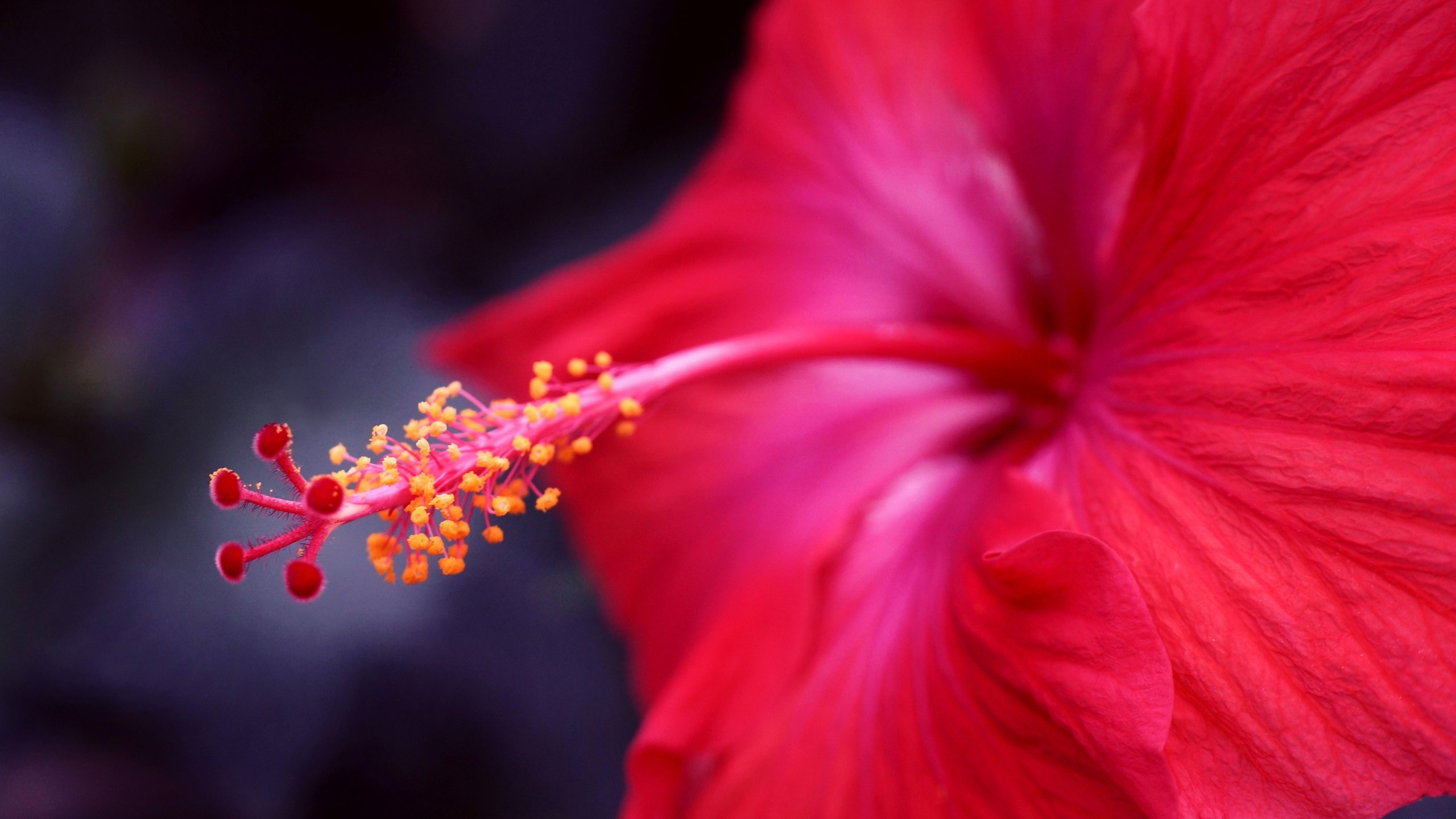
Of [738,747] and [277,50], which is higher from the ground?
[277,50]

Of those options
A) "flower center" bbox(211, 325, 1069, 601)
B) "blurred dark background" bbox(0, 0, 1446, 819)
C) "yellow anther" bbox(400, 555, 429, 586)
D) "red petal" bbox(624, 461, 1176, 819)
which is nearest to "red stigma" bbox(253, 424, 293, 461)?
"flower center" bbox(211, 325, 1069, 601)

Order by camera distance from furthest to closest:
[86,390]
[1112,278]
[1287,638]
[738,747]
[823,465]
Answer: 1. [86,390]
2. [823,465]
3. [738,747]
4. [1112,278]
5. [1287,638]

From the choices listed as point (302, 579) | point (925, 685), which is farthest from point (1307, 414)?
point (302, 579)

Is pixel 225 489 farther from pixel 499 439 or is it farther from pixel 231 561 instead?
pixel 499 439

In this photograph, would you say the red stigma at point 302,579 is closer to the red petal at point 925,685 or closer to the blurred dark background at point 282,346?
the red petal at point 925,685

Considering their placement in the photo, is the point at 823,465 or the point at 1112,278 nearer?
the point at 1112,278

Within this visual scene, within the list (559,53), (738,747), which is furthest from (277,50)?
(738,747)

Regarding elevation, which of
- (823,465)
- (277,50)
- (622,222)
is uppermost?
(277,50)

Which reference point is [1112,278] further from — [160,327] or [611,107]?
[160,327]
